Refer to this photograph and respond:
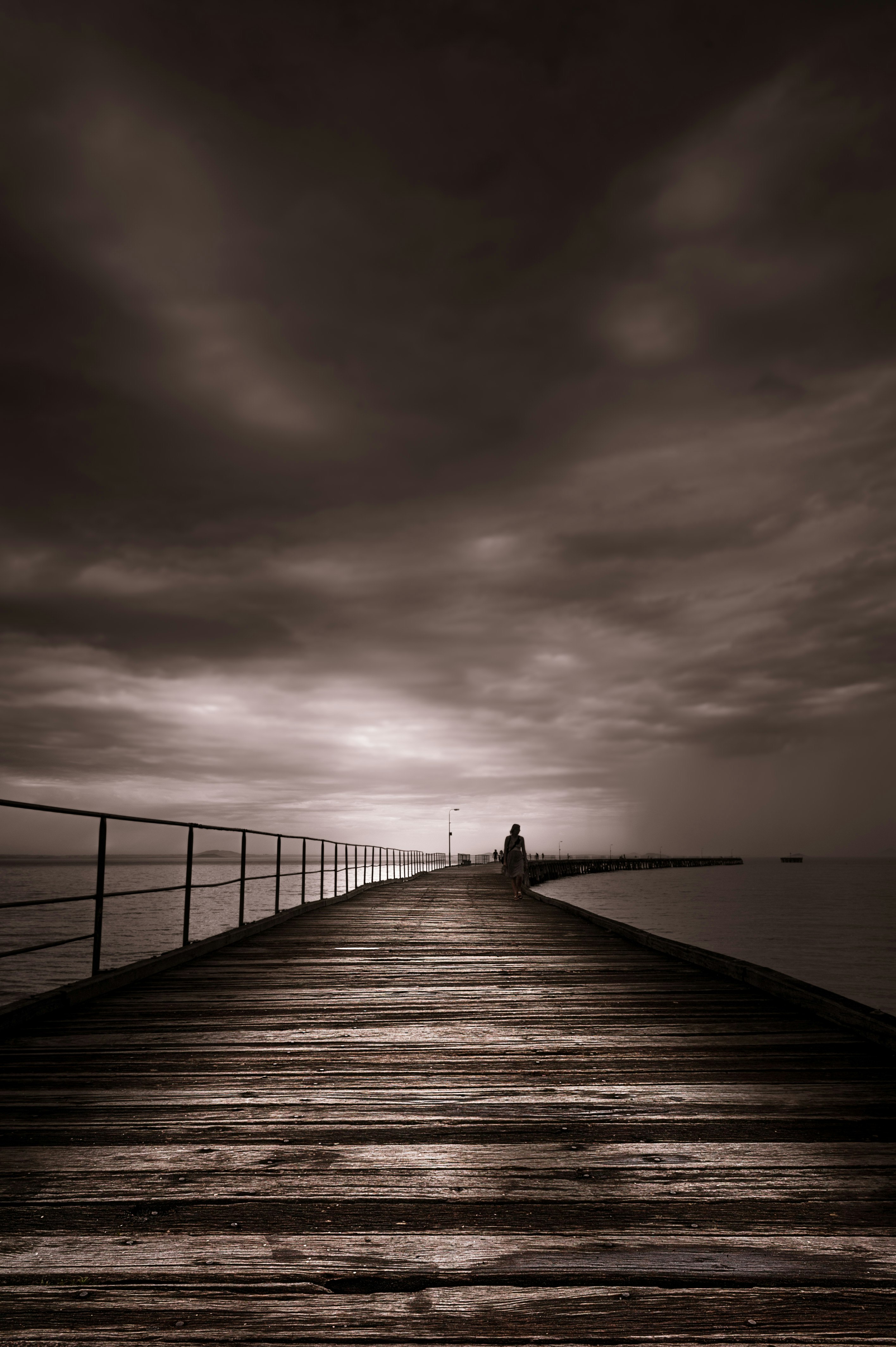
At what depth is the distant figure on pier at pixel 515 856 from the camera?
16422 mm

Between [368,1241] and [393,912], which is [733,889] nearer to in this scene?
[393,912]

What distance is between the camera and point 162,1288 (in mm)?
2141

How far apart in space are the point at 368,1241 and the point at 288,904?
271 feet

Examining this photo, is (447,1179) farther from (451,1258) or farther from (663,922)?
(663,922)

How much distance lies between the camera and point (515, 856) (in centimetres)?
1689

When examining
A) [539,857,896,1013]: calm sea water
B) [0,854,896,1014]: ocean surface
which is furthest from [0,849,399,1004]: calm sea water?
[539,857,896,1013]: calm sea water

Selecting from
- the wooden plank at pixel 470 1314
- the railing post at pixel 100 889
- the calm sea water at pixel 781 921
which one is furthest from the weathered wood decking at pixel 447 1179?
the calm sea water at pixel 781 921

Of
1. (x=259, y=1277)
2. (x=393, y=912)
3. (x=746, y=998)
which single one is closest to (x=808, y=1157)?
(x=259, y=1277)

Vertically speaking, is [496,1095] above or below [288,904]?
above

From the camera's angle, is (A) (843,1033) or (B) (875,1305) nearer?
(B) (875,1305)

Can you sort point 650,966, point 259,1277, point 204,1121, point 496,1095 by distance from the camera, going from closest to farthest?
1. point 259,1277
2. point 204,1121
3. point 496,1095
4. point 650,966

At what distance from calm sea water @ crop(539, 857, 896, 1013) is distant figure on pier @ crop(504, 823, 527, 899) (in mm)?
3449

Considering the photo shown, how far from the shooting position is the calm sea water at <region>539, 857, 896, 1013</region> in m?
31.2

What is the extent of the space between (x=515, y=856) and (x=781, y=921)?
4682 centimetres
